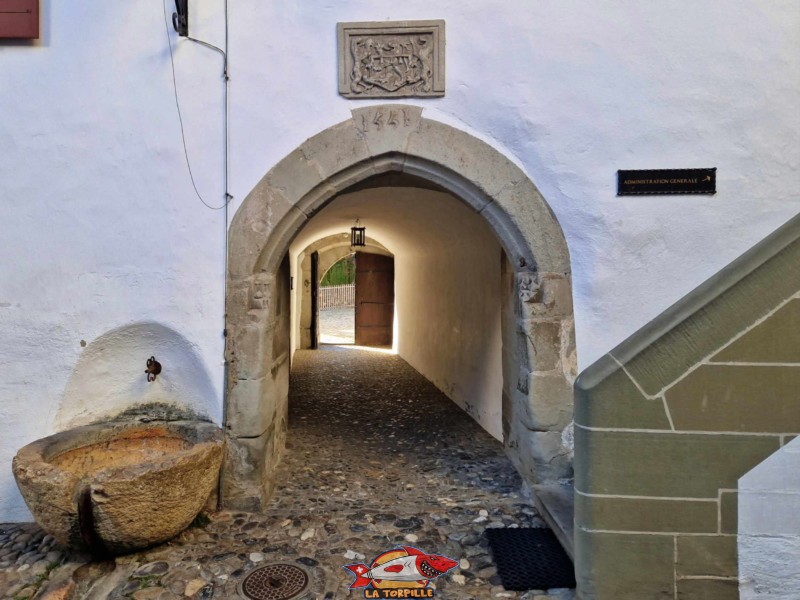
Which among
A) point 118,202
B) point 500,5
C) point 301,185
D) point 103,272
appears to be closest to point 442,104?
point 500,5

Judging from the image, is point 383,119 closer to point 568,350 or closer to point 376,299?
point 568,350

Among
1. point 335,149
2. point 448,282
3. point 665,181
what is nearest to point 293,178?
point 335,149

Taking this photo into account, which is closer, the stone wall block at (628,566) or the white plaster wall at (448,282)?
the stone wall block at (628,566)

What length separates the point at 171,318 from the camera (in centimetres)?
270

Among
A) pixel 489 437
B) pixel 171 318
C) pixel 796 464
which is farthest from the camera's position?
pixel 489 437

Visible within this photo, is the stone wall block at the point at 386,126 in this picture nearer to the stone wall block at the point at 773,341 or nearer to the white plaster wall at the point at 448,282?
the white plaster wall at the point at 448,282

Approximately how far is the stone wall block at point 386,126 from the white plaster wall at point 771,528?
2165mm

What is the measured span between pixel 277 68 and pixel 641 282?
2358mm

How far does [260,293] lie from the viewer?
274 cm

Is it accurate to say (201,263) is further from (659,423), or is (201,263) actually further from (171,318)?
(659,423)

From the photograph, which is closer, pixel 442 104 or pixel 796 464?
pixel 796 464

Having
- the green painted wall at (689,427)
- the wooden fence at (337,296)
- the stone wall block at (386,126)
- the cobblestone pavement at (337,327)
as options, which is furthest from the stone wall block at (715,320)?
the wooden fence at (337,296)

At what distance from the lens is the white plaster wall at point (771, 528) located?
5.53 ft

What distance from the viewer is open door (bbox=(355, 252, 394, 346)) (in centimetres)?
1024
